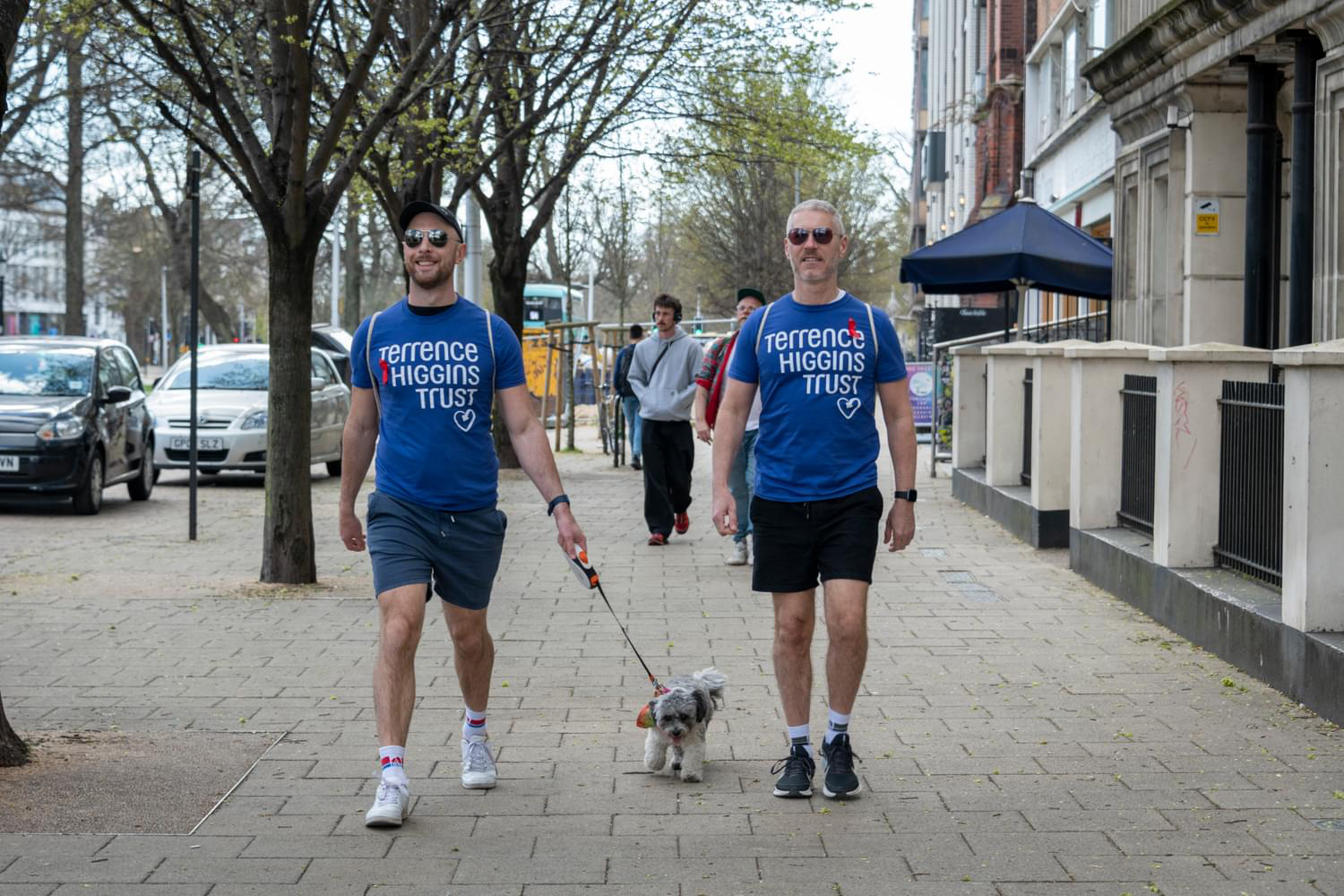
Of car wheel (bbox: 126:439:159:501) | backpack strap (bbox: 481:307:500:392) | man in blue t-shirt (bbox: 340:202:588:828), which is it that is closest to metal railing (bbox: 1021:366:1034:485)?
car wheel (bbox: 126:439:159:501)

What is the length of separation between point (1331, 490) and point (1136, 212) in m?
10.8

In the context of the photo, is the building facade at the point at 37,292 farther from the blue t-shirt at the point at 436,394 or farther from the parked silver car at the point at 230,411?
the blue t-shirt at the point at 436,394

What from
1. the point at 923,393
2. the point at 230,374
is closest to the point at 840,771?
the point at 230,374

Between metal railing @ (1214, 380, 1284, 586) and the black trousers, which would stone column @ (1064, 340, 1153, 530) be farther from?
the black trousers

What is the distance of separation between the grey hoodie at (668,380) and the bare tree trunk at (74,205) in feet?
55.8

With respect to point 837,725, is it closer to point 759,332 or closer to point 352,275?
point 759,332

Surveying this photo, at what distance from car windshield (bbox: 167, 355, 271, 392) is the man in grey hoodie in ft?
29.1

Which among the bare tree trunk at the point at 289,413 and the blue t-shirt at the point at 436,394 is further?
the bare tree trunk at the point at 289,413

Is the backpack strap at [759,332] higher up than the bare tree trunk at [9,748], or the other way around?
the backpack strap at [759,332]

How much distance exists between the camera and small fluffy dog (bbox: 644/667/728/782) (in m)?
5.58

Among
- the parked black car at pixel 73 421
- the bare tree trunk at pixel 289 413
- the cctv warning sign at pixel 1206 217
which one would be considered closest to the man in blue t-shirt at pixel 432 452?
the bare tree trunk at pixel 289 413

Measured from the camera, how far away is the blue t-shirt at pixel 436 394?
5.40 metres

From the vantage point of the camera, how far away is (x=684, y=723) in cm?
557

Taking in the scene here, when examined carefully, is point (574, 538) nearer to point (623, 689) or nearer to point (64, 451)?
point (623, 689)
